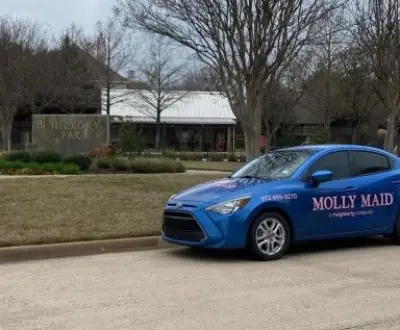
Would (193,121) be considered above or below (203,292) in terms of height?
above

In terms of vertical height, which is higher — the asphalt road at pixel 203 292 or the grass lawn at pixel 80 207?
the grass lawn at pixel 80 207

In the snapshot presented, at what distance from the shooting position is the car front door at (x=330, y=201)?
8.62 metres

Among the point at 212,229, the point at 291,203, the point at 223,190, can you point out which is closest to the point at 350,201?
the point at 291,203

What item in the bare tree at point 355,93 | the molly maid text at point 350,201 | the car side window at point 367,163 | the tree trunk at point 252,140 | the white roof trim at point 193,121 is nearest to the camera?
the molly maid text at point 350,201

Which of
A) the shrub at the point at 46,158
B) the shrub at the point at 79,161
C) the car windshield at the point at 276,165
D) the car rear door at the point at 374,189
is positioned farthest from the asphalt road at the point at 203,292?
the shrub at the point at 46,158

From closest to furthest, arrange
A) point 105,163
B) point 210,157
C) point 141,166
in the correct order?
point 141,166 → point 105,163 → point 210,157

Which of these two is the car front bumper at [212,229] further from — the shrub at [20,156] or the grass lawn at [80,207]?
the shrub at [20,156]

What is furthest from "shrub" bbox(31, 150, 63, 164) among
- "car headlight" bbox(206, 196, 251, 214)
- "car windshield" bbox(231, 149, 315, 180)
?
"car headlight" bbox(206, 196, 251, 214)

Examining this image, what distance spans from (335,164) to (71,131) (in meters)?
20.6

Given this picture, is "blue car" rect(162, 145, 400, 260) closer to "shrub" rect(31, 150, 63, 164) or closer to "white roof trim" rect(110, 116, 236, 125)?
"shrub" rect(31, 150, 63, 164)

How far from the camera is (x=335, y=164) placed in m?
9.21

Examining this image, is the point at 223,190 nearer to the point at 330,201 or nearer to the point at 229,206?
the point at 229,206

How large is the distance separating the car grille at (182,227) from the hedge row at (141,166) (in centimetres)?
1124

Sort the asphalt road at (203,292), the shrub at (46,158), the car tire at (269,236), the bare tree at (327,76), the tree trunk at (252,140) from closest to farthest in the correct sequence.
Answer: the asphalt road at (203,292)
the car tire at (269,236)
the tree trunk at (252,140)
the shrub at (46,158)
the bare tree at (327,76)
